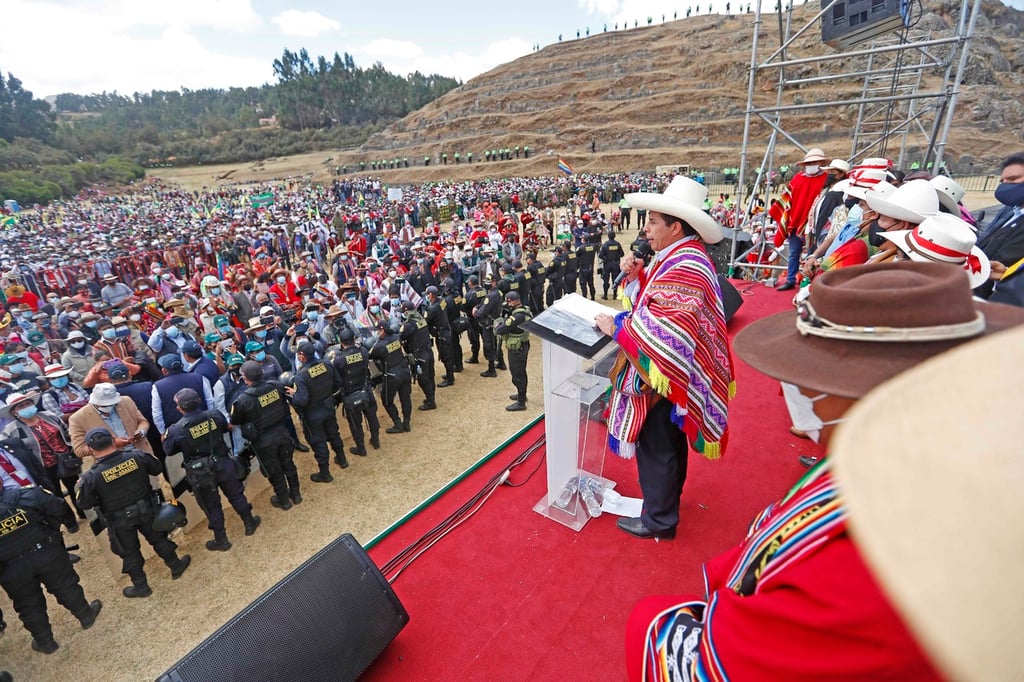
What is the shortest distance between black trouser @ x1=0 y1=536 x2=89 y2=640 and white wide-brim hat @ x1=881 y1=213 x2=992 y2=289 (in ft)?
23.1

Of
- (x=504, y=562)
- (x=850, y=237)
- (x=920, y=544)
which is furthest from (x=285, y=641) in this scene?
(x=850, y=237)

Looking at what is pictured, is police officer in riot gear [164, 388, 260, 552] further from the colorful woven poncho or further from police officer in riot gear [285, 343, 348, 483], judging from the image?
the colorful woven poncho

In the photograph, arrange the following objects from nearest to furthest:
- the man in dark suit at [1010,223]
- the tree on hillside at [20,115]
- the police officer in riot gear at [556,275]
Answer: the man in dark suit at [1010,223] → the police officer in riot gear at [556,275] → the tree on hillside at [20,115]

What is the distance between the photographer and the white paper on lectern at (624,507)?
388 centimetres

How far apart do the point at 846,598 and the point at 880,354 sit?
603mm

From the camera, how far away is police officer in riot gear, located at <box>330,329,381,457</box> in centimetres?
610

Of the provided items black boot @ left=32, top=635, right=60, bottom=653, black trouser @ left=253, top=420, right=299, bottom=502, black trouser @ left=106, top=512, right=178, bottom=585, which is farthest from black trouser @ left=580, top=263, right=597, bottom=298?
black boot @ left=32, top=635, right=60, bottom=653

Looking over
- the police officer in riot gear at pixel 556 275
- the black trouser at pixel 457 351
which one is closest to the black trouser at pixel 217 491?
the black trouser at pixel 457 351

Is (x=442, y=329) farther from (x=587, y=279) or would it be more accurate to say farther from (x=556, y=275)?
(x=587, y=279)

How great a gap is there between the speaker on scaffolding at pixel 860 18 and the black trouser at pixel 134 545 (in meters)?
11.0

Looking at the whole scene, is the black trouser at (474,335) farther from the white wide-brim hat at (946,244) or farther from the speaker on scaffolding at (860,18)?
the speaker on scaffolding at (860,18)

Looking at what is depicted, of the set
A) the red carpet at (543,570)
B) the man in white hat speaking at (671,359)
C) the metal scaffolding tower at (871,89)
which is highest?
the metal scaffolding tower at (871,89)

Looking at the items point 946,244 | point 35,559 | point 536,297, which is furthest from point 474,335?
point 946,244

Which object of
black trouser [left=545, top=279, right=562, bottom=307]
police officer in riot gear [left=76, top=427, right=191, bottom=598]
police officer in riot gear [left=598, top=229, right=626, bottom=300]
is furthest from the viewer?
police officer in riot gear [left=598, top=229, right=626, bottom=300]
